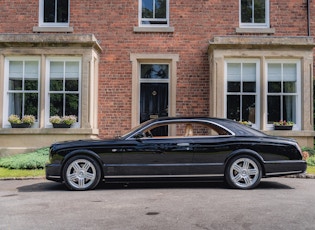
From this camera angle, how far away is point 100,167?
7750 mm

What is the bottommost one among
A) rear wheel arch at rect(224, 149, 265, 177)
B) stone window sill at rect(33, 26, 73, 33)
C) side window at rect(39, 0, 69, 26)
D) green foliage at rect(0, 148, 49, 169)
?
green foliage at rect(0, 148, 49, 169)

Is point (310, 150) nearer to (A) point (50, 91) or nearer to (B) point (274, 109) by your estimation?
(B) point (274, 109)

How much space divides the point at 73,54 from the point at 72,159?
535cm

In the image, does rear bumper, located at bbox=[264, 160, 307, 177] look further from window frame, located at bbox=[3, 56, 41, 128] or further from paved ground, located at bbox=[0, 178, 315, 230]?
window frame, located at bbox=[3, 56, 41, 128]

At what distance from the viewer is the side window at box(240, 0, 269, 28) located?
45.0 feet

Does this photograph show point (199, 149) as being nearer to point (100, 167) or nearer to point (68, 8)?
point (100, 167)

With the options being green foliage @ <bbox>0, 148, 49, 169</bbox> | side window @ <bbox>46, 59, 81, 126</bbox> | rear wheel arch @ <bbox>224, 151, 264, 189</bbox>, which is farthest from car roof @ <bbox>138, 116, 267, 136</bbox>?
side window @ <bbox>46, 59, 81, 126</bbox>

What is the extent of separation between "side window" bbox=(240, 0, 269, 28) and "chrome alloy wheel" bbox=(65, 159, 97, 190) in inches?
325

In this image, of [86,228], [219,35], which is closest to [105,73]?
[219,35]

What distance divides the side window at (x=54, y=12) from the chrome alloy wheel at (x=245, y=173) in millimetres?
8454

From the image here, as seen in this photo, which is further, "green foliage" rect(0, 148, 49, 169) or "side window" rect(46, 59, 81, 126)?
"side window" rect(46, 59, 81, 126)

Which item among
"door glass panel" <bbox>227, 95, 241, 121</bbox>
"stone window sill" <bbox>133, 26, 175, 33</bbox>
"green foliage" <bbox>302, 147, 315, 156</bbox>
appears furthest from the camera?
"stone window sill" <bbox>133, 26, 175, 33</bbox>

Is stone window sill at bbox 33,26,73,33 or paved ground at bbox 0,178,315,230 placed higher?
stone window sill at bbox 33,26,73,33

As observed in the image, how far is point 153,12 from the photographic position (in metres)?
13.8
